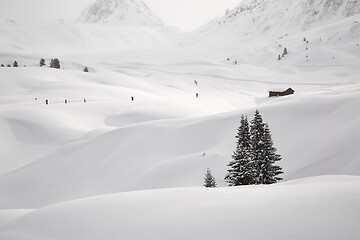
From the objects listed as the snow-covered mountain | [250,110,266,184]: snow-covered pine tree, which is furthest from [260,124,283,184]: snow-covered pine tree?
the snow-covered mountain

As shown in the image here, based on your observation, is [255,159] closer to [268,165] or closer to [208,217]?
[268,165]

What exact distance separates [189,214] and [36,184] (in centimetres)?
2502

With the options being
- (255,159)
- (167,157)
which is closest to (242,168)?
(255,159)

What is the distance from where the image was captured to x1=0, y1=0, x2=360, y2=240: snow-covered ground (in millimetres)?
6773

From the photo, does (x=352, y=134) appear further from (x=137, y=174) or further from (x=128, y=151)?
(x=128, y=151)

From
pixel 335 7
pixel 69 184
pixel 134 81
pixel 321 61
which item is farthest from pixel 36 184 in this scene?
pixel 335 7

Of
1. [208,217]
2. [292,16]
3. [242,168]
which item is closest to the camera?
[208,217]

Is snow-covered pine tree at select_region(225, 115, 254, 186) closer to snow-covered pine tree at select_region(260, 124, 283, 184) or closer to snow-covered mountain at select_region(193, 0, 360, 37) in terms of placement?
snow-covered pine tree at select_region(260, 124, 283, 184)

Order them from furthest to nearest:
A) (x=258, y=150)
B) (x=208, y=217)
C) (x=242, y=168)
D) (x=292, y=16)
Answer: (x=292, y=16) → (x=258, y=150) → (x=242, y=168) → (x=208, y=217)

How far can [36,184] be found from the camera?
27.4m

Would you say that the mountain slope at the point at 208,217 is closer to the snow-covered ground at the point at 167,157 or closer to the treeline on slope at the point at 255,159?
the snow-covered ground at the point at 167,157

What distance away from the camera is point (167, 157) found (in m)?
28.1

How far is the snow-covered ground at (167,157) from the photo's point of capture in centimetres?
677

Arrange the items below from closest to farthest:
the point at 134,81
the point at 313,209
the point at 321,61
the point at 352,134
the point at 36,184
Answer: the point at 313,209
the point at 352,134
the point at 36,184
the point at 134,81
the point at 321,61
